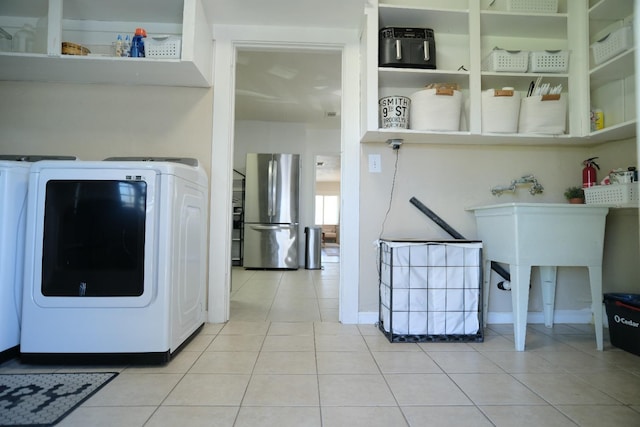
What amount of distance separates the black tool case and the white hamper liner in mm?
195

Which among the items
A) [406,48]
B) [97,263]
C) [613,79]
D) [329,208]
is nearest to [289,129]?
[406,48]

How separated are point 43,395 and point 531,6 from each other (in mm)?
3062

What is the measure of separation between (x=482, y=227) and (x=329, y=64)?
7.33ft

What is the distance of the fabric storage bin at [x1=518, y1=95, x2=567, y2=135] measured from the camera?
198 centimetres

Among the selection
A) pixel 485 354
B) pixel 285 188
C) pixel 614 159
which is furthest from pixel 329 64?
pixel 485 354

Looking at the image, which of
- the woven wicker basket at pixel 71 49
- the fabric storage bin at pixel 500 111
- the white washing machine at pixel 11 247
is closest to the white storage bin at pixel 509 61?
the fabric storage bin at pixel 500 111

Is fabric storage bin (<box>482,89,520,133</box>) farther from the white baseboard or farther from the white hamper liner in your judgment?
the white baseboard

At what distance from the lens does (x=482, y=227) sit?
6.72ft

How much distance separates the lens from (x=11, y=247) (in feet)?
4.84

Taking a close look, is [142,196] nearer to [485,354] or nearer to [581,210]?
[485,354]

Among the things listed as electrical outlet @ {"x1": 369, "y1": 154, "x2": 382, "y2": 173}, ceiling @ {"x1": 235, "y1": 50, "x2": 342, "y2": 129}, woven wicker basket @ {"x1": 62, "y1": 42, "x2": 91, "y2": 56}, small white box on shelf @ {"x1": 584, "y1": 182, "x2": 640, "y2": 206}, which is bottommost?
small white box on shelf @ {"x1": 584, "y1": 182, "x2": 640, "y2": 206}

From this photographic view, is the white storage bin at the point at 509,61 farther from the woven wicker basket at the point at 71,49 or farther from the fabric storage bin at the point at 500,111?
the woven wicker basket at the point at 71,49

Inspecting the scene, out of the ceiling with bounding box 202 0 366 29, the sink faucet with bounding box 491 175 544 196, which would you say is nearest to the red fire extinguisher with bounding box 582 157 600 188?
the sink faucet with bounding box 491 175 544 196

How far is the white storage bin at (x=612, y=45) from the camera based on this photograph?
173 cm
